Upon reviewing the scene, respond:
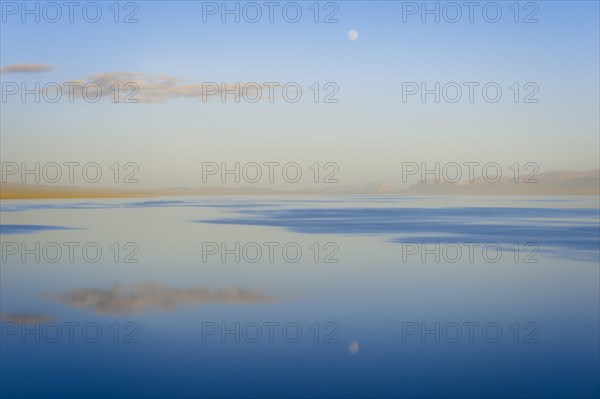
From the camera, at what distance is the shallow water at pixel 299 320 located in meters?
7.16

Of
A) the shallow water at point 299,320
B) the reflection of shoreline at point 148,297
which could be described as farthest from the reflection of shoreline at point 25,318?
the reflection of shoreline at point 148,297

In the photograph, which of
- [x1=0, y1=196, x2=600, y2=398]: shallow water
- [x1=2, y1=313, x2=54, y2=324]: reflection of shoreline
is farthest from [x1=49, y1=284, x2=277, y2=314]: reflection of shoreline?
[x1=2, y1=313, x2=54, y2=324]: reflection of shoreline

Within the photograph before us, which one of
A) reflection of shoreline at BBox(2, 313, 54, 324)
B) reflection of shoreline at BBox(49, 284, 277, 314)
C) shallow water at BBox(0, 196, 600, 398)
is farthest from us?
reflection of shoreline at BBox(49, 284, 277, 314)

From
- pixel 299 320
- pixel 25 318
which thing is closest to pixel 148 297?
pixel 25 318

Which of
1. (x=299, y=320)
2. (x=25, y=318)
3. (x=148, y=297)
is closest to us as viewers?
(x=299, y=320)

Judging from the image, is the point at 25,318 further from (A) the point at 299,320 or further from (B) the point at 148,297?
(A) the point at 299,320

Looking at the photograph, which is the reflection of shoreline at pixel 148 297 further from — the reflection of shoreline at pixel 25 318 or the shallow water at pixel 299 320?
the reflection of shoreline at pixel 25 318

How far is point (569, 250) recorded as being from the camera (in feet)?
61.0

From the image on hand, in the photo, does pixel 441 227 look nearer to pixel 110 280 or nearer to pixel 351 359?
pixel 110 280

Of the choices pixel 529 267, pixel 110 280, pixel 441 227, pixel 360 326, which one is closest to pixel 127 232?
pixel 110 280

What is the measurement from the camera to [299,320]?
9797 mm

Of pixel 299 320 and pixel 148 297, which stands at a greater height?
pixel 148 297

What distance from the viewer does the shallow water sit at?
7.16m

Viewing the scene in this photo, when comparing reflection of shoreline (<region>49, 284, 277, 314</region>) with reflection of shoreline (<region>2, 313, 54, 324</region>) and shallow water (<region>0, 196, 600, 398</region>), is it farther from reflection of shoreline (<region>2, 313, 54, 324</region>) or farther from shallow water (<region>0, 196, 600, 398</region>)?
reflection of shoreline (<region>2, 313, 54, 324</region>)
